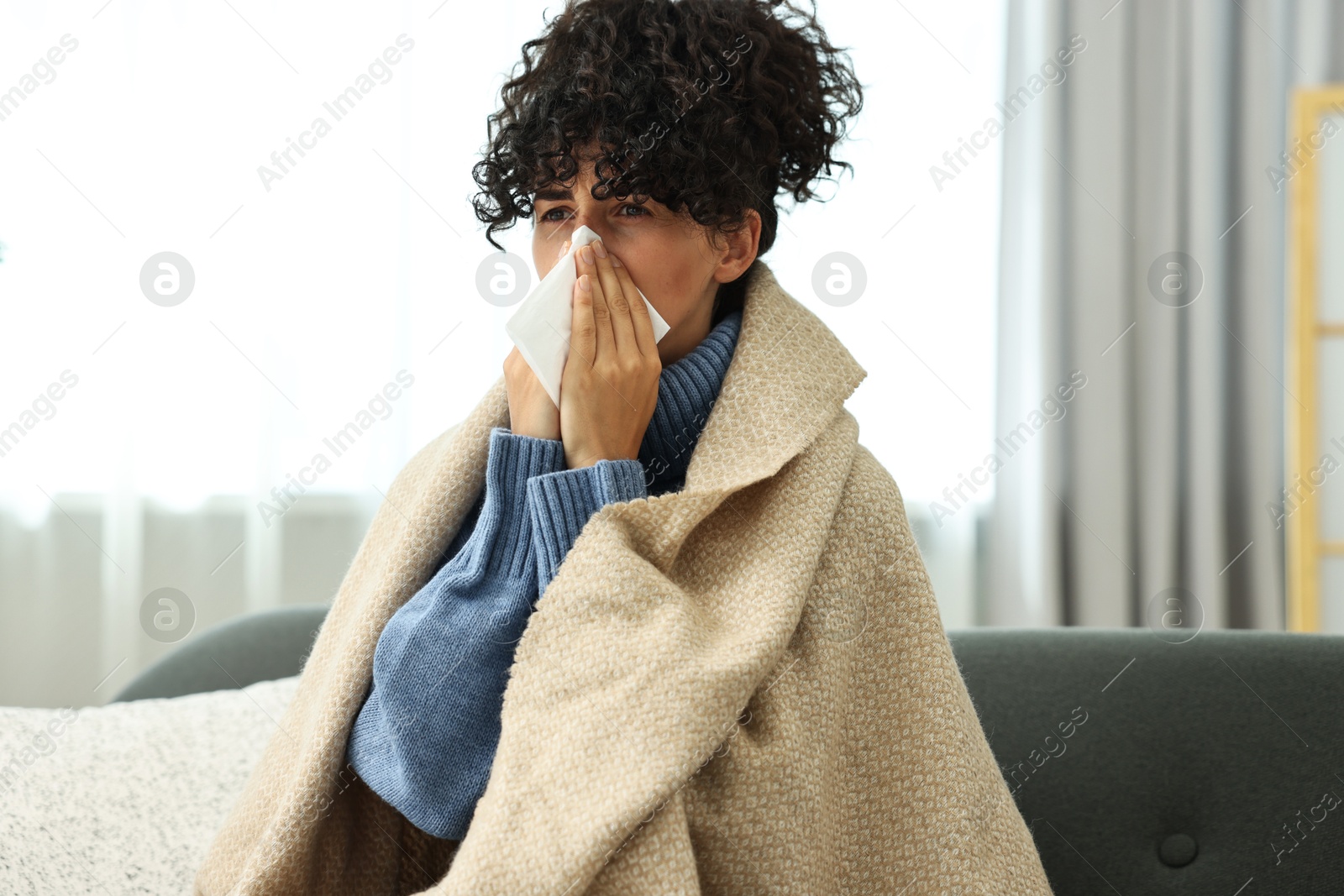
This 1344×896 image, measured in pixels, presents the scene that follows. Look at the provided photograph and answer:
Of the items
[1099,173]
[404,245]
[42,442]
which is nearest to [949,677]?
[404,245]

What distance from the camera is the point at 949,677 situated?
0.92 m

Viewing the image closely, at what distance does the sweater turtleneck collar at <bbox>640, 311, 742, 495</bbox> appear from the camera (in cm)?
106

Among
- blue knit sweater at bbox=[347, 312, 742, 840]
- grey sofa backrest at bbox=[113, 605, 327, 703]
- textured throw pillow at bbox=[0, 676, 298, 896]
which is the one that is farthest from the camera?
grey sofa backrest at bbox=[113, 605, 327, 703]

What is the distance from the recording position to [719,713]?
31.2 inches

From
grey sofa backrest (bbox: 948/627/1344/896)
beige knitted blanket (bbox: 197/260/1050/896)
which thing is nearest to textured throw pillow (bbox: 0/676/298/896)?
beige knitted blanket (bbox: 197/260/1050/896)

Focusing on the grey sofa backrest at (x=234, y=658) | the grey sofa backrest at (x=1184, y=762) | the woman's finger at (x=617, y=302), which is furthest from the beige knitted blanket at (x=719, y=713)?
the grey sofa backrest at (x=234, y=658)

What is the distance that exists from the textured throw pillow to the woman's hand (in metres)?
0.69

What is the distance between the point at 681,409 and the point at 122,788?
0.83 meters

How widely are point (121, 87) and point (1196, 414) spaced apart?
2800mm

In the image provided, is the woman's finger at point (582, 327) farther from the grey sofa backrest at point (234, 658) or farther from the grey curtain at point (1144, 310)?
the grey curtain at point (1144, 310)

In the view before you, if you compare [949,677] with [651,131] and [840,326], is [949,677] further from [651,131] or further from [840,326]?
[840,326]

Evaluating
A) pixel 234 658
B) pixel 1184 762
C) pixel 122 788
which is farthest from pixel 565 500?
pixel 234 658

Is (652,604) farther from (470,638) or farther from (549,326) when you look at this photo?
(549,326)

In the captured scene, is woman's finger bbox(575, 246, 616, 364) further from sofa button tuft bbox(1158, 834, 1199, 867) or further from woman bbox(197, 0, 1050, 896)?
sofa button tuft bbox(1158, 834, 1199, 867)
